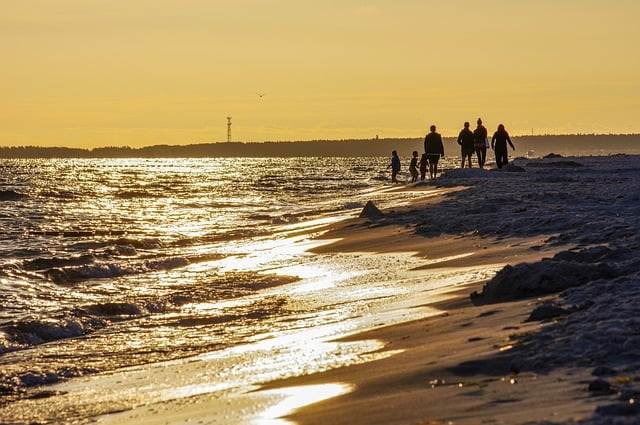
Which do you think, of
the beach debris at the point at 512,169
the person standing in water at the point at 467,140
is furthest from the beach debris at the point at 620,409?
the person standing in water at the point at 467,140

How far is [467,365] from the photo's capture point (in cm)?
647

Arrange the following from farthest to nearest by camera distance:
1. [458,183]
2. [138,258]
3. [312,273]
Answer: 1. [458,183]
2. [138,258]
3. [312,273]

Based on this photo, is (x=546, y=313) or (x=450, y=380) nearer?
(x=450, y=380)

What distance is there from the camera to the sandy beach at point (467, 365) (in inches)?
218

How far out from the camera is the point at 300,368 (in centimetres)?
760

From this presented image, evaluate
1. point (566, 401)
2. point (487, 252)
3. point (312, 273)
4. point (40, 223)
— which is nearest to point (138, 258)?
point (312, 273)

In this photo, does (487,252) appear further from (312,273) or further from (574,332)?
(574,332)

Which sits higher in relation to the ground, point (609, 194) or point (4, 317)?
point (609, 194)

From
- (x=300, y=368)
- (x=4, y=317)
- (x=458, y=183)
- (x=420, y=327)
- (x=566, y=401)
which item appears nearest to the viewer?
(x=566, y=401)

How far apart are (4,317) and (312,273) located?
4419mm

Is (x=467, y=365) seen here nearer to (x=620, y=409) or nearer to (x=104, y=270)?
(x=620, y=409)

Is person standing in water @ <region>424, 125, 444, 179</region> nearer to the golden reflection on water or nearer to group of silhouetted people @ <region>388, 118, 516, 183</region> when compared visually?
group of silhouetted people @ <region>388, 118, 516, 183</region>

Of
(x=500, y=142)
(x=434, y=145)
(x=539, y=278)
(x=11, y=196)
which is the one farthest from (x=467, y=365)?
(x=11, y=196)

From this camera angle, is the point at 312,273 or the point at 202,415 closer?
the point at 202,415
